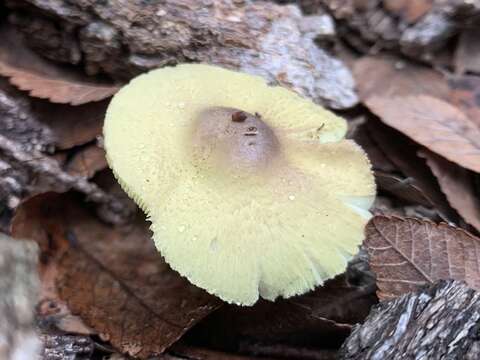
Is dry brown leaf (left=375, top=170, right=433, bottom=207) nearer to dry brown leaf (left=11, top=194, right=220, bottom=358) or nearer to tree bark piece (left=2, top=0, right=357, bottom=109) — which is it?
tree bark piece (left=2, top=0, right=357, bottom=109)

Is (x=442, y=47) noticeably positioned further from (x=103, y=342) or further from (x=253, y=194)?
(x=103, y=342)

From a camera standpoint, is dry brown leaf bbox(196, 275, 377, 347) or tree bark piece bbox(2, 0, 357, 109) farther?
tree bark piece bbox(2, 0, 357, 109)

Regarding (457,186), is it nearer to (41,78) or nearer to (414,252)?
(414,252)

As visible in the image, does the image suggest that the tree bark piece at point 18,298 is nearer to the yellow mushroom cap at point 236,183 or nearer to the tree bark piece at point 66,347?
the tree bark piece at point 66,347

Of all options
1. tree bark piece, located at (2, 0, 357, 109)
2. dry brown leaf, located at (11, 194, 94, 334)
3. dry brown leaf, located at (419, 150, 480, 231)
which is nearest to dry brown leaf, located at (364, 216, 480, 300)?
dry brown leaf, located at (419, 150, 480, 231)

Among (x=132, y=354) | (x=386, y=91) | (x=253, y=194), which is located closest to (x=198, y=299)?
(x=132, y=354)

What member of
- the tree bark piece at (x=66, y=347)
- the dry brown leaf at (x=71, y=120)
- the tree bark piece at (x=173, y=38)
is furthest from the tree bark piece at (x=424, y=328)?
the dry brown leaf at (x=71, y=120)
